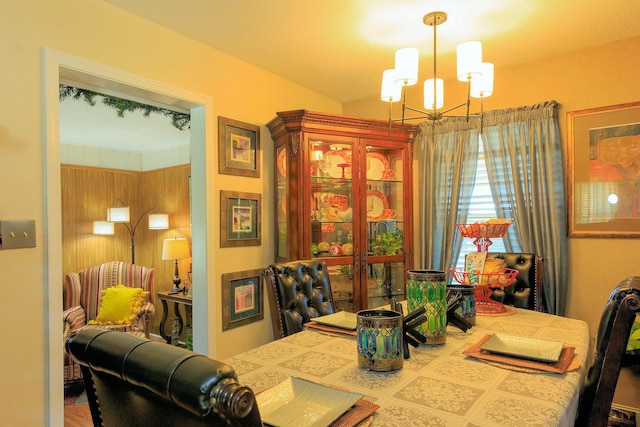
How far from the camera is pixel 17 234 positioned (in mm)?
1765

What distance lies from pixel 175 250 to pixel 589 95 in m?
3.97

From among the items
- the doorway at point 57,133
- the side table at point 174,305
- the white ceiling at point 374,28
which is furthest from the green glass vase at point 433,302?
the side table at point 174,305

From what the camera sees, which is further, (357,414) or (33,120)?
(33,120)

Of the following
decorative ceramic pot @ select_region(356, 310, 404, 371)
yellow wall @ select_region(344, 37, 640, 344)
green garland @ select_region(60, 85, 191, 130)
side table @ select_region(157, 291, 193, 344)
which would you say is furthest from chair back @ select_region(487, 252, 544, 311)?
side table @ select_region(157, 291, 193, 344)

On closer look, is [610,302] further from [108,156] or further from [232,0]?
[108,156]

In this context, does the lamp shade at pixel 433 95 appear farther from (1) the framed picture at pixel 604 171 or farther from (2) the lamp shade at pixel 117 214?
(2) the lamp shade at pixel 117 214

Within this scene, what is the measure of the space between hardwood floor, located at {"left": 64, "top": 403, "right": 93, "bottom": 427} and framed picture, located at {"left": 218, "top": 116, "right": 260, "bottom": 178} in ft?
6.53

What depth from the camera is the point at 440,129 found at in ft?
10.9

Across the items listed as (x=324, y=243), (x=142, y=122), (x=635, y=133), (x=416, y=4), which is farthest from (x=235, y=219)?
(x=635, y=133)

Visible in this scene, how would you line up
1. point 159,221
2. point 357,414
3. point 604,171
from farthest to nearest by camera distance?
point 159,221 → point 604,171 → point 357,414

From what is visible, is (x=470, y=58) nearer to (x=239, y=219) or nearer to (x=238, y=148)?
(x=238, y=148)

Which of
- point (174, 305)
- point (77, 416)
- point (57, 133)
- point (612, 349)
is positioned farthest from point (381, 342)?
point (174, 305)

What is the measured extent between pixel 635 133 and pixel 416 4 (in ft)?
5.39

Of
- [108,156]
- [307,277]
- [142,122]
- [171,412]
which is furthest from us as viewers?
[108,156]
